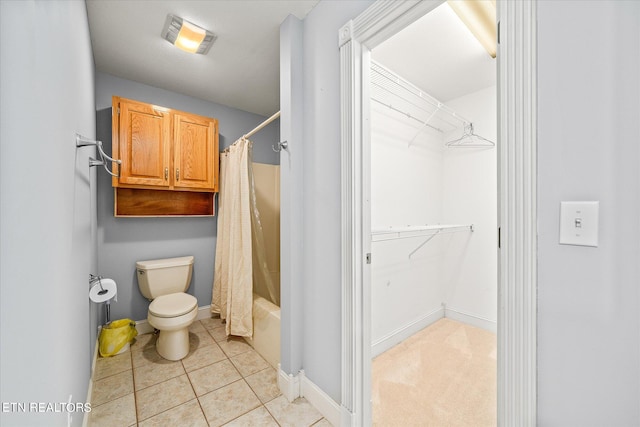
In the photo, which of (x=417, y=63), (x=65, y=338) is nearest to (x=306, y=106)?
(x=417, y=63)

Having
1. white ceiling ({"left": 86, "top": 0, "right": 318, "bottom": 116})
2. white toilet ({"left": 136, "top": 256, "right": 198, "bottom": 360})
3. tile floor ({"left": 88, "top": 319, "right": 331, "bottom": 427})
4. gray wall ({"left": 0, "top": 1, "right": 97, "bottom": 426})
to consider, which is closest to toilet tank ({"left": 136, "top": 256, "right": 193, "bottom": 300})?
white toilet ({"left": 136, "top": 256, "right": 198, "bottom": 360})

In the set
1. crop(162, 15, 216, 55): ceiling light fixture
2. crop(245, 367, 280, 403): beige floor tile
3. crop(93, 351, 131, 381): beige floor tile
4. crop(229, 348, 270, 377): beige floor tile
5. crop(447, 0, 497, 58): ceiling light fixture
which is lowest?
crop(229, 348, 270, 377): beige floor tile

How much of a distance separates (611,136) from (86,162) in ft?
7.51

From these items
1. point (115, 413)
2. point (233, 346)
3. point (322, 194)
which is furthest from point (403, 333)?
point (115, 413)

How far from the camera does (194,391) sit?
5.46ft

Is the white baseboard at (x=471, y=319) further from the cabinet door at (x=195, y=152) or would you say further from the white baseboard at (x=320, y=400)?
the cabinet door at (x=195, y=152)

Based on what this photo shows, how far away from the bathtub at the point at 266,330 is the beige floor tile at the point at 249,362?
37 mm

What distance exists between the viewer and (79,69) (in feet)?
4.30

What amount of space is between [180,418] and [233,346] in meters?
0.78

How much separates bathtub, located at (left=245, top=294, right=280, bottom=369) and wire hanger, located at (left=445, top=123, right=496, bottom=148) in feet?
7.44

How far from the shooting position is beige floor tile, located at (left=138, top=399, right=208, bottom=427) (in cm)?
140

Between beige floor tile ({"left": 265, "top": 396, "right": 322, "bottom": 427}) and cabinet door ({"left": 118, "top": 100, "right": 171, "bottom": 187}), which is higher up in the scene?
cabinet door ({"left": 118, "top": 100, "right": 171, "bottom": 187})

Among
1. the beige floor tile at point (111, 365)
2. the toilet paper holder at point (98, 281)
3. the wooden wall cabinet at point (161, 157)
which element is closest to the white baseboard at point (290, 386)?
the beige floor tile at point (111, 365)

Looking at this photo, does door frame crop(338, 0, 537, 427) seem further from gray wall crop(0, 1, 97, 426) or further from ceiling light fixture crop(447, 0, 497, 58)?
gray wall crop(0, 1, 97, 426)
